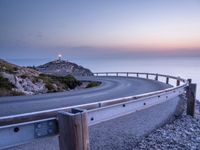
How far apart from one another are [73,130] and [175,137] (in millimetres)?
4502

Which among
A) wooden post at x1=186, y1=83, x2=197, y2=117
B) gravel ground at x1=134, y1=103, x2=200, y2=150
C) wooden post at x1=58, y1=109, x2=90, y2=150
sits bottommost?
gravel ground at x1=134, y1=103, x2=200, y2=150

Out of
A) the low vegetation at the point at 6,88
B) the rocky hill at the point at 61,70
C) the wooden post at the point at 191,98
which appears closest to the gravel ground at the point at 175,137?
the wooden post at the point at 191,98

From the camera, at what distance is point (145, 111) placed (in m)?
9.49

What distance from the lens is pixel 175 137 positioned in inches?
255

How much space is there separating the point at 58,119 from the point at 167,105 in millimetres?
8549

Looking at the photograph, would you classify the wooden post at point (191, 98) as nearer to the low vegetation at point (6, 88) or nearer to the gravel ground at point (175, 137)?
the gravel ground at point (175, 137)

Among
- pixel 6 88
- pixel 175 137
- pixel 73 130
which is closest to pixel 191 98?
pixel 175 137

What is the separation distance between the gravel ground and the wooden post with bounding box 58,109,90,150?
9.88 ft

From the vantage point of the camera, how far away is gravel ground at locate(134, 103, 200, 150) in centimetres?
578

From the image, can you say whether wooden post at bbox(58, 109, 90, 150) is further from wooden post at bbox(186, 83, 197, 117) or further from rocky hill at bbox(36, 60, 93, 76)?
rocky hill at bbox(36, 60, 93, 76)

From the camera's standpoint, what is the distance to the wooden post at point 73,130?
9.09ft

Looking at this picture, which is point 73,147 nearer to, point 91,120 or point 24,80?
point 91,120

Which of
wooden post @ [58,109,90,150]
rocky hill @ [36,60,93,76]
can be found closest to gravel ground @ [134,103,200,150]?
wooden post @ [58,109,90,150]

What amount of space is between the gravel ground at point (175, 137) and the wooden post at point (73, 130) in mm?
3010
